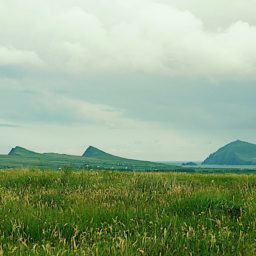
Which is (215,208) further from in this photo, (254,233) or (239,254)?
(239,254)

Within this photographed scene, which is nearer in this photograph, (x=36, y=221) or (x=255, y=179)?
(x=36, y=221)

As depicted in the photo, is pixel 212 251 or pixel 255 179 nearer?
pixel 212 251

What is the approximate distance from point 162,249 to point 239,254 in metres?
1.09

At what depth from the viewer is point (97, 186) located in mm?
13914

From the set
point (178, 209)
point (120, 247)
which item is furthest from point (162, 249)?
point (178, 209)

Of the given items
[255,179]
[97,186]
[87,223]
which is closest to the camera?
[87,223]

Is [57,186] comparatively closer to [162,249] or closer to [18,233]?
[18,233]

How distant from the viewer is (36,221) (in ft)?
26.2

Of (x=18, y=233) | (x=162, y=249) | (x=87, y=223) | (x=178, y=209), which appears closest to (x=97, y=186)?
(x=178, y=209)

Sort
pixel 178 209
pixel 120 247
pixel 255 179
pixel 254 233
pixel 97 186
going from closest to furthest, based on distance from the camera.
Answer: pixel 120 247, pixel 254 233, pixel 178 209, pixel 97 186, pixel 255 179

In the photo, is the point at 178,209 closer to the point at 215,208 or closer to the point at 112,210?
the point at 215,208

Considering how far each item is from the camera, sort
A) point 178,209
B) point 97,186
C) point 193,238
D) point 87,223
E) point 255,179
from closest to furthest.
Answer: point 193,238 < point 87,223 < point 178,209 < point 97,186 < point 255,179

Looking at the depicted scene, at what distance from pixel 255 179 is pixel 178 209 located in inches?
366

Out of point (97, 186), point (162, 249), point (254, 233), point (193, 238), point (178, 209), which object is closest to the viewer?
point (162, 249)
